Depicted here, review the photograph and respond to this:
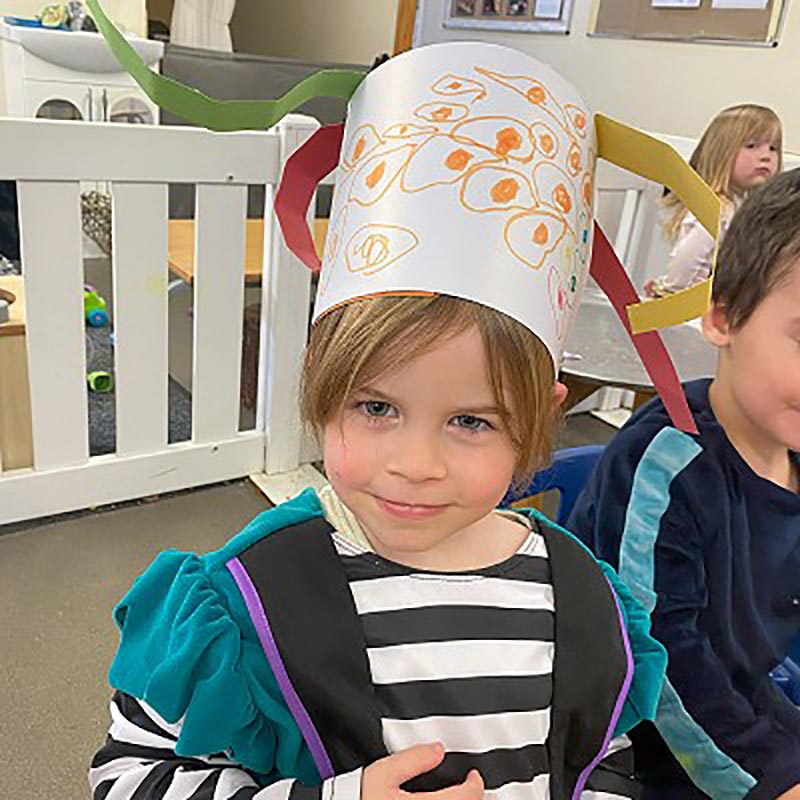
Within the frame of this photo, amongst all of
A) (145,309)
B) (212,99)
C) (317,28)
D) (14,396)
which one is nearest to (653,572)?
(212,99)

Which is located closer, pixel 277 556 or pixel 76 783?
pixel 277 556

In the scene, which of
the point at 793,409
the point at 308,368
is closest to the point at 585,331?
the point at 793,409

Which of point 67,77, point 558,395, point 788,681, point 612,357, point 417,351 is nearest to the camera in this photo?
point 417,351

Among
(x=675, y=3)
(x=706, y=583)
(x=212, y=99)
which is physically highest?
(x=675, y=3)

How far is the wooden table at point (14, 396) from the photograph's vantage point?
1.74 m

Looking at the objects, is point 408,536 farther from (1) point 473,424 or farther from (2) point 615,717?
(2) point 615,717

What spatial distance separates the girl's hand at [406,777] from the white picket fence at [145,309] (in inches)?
48.9

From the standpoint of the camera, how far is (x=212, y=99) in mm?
578

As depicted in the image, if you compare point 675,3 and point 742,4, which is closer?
point 742,4

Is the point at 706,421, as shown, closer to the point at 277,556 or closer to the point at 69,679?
the point at 277,556

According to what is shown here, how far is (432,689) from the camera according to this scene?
586 millimetres

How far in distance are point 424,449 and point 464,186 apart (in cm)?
16

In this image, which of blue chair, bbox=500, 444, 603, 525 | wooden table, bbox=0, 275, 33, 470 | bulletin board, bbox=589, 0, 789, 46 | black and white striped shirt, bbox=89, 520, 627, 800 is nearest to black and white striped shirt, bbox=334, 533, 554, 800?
black and white striped shirt, bbox=89, 520, 627, 800

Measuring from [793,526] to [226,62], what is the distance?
3051 millimetres
